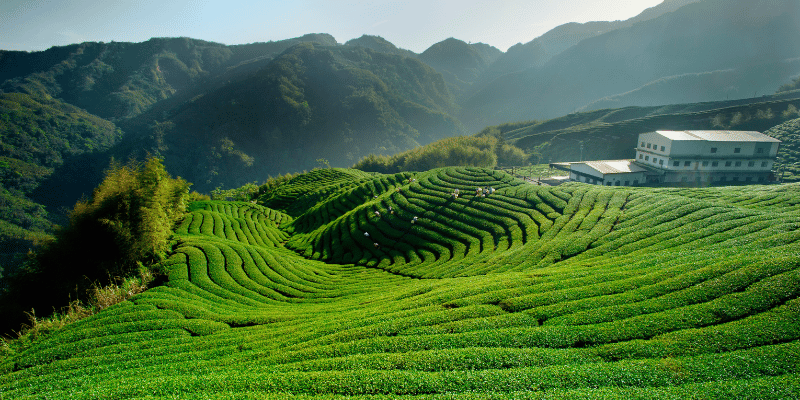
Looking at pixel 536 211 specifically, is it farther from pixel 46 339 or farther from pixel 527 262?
pixel 46 339

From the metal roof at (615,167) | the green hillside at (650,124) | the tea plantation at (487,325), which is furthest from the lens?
the green hillside at (650,124)

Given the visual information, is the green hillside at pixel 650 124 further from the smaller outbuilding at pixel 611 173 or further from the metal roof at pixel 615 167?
the smaller outbuilding at pixel 611 173

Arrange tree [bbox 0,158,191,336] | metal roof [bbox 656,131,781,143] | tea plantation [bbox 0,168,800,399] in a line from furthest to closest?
metal roof [bbox 656,131,781,143]
tree [bbox 0,158,191,336]
tea plantation [bbox 0,168,800,399]

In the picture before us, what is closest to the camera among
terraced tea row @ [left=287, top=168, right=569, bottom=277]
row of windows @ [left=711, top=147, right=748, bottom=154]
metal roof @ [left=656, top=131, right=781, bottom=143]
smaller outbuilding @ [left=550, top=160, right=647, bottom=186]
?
terraced tea row @ [left=287, top=168, right=569, bottom=277]

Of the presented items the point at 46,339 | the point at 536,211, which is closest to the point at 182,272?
the point at 46,339

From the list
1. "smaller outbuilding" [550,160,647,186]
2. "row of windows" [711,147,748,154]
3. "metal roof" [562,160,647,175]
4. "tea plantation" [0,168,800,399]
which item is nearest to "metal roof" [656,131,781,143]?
"row of windows" [711,147,748,154]

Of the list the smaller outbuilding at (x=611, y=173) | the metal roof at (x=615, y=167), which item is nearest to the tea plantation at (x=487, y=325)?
the smaller outbuilding at (x=611, y=173)

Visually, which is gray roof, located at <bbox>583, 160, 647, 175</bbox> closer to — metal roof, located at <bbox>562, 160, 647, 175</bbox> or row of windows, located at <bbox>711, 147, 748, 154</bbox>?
metal roof, located at <bbox>562, 160, 647, 175</bbox>
